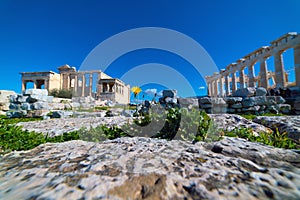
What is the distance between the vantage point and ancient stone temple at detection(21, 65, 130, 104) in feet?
137

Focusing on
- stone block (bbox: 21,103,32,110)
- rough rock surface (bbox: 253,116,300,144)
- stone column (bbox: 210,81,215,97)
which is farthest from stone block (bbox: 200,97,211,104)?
stone column (bbox: 210,81,215,97)

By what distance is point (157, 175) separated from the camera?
48.4 inches

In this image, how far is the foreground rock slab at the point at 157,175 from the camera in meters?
0.99

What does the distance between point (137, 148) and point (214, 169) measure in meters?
1.05

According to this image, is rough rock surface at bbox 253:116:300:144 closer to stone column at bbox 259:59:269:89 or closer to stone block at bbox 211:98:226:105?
stone block at bbox 211:98:226:105

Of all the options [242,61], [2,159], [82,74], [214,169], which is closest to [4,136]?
[2,159]

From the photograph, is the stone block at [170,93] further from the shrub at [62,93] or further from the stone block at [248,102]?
the shrub at [62,93]

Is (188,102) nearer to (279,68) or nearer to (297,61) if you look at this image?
(297,61)

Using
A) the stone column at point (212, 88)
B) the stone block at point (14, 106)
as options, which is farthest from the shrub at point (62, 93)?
the stone column at point (212, 88)

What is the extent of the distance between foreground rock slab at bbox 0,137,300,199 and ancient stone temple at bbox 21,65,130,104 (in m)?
38.8

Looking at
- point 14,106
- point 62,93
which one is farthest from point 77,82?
point 14,106

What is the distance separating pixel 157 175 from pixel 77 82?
50423 mm

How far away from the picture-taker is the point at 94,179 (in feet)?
3.86

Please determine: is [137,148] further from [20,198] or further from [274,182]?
[274,182]
